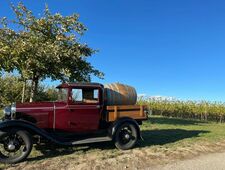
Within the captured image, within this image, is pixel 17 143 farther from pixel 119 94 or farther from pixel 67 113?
pixel 119 94

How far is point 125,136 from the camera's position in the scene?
10430 millimetres

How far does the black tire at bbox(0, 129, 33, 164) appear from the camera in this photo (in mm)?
8297

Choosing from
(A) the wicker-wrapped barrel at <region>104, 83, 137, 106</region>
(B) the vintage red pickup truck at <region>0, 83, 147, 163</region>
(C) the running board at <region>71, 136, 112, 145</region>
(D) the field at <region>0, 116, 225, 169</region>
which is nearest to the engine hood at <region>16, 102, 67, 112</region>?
(B) the vintage red pickup truck at <region>0, 83, 147, 163</region>

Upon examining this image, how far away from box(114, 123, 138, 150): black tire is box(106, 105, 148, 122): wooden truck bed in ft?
1.24

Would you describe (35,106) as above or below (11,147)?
above

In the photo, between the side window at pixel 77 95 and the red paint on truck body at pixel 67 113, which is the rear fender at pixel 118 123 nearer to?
the red paint on truck body at pixel 67 113

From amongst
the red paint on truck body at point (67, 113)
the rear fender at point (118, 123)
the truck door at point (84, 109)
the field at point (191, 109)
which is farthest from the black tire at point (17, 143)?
the field at point (191, 109)

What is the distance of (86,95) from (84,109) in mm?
501

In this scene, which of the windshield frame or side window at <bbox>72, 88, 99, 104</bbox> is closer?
the windshield frame

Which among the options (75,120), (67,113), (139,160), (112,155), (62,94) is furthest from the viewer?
(62,94)

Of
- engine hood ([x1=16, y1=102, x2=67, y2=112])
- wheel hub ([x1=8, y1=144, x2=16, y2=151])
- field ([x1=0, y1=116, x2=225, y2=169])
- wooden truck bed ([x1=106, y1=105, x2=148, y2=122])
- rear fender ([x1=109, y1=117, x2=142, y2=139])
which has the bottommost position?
field ([x1=0, y1=116, x2=225, y2=169])

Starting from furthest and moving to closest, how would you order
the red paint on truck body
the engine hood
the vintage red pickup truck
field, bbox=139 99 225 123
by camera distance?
field, bbox=139 99 225 123, the red paint on truck body, the engine hood, the vintage red pickup truck

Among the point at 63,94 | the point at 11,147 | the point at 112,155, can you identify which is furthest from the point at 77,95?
the point at 11,147

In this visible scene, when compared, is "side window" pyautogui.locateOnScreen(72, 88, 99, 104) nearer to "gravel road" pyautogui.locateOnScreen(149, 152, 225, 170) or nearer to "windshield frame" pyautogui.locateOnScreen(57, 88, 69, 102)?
"windshield frame" pyautogui.locateOnScreen(57, 88, 69, 102)
